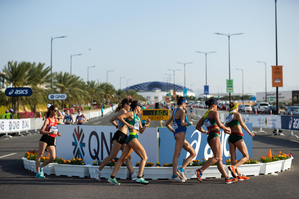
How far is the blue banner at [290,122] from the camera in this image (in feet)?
67.5

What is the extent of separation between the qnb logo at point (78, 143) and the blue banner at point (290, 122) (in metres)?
14.8

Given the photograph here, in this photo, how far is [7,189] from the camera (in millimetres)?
7805

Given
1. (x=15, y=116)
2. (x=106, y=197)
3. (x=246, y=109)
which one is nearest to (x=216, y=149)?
(x=106, y=197)

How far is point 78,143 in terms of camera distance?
1001cm

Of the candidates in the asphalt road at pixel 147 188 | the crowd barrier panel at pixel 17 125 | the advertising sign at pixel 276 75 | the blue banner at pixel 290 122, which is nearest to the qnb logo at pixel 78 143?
the asphalt road at pixel 147 188

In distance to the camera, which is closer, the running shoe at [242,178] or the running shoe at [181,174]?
the running shoe at [181,174]

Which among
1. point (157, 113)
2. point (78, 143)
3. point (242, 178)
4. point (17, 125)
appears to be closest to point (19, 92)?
point (17, 125)

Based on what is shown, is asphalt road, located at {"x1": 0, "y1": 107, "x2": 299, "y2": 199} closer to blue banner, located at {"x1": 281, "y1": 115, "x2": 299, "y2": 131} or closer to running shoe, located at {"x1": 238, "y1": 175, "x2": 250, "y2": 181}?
running shoe, located at {"x1": 238, "y1": 175, "x2": 250, "y2": 181}

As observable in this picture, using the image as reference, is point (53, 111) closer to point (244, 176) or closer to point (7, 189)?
A: point (7, 189)

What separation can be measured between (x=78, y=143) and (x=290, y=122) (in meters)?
15.2

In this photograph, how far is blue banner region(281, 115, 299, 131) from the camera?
20578 mm

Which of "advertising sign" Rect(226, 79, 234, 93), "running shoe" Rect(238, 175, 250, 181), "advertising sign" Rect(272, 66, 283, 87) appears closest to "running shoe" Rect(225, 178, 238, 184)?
"running shoe" Rect(238, 175, 250, 181)

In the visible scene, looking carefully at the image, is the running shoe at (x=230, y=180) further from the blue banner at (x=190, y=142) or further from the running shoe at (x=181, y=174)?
the blue banner at (x=190, y=142)

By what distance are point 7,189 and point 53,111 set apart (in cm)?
212
